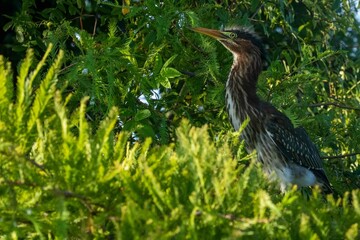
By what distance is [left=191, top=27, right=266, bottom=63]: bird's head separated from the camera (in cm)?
421

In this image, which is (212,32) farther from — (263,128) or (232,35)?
(263,128)

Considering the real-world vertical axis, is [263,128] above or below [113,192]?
above

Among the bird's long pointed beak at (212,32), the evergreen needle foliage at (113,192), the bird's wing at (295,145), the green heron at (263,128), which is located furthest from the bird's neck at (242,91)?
the evergreen needle foliage at (113,192)

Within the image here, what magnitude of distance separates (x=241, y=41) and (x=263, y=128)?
0.53 metres

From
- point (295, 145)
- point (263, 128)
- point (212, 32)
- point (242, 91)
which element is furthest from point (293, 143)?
point (212, 32)

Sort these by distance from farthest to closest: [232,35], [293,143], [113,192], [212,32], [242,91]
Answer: [293,143]
[242,91]
[232,35]
[212,32]
[113,192]

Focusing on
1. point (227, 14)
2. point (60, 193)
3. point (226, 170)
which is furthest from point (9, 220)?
point (227, 14)

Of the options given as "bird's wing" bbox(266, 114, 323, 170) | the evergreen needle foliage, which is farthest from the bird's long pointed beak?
the evergreen needle foliage

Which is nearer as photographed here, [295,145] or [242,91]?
[242,91]

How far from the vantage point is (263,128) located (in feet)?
14.5

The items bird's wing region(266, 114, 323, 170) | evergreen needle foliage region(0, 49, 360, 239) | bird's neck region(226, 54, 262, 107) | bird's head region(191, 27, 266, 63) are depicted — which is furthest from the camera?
bird's wing region(266, 114, 323, 170)

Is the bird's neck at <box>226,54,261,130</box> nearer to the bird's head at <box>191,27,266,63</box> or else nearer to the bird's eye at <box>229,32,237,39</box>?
the bird's head at <box>191,27,266,63</box>

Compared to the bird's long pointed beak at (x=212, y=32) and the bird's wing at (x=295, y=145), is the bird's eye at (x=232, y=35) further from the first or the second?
the bird's wing at (x=295, y=145)

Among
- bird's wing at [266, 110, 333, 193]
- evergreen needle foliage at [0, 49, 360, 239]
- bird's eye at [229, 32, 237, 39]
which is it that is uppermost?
bird's eye at [229, 32, 237, 39]
